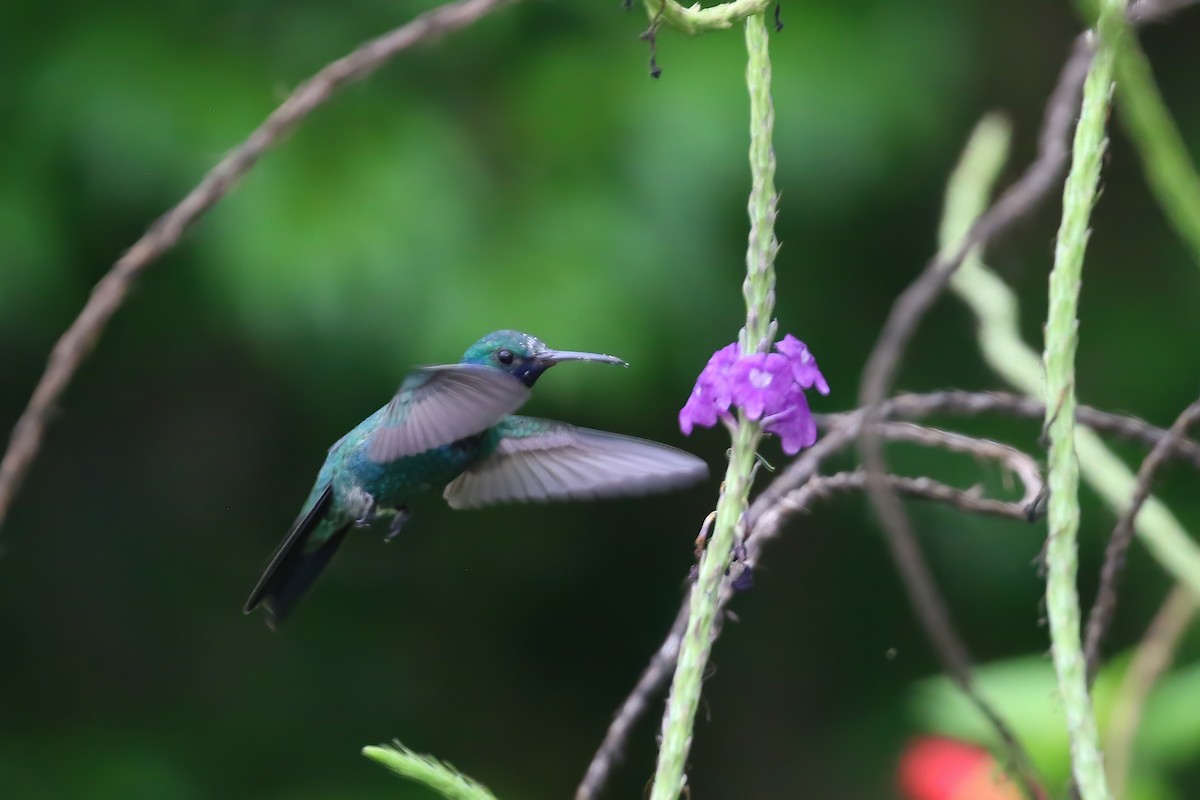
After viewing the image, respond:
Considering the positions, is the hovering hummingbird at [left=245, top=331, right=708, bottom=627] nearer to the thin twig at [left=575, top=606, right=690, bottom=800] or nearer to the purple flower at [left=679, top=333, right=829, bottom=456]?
the thin twig at [left=575, top=606, right=690, bottom=800]

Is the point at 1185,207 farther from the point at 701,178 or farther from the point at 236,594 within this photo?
the point at 236,594

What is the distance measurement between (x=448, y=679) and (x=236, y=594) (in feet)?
2.28

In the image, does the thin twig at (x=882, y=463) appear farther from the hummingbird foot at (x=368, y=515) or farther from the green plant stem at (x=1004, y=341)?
the hummingbird foot at (x=368, y=515)

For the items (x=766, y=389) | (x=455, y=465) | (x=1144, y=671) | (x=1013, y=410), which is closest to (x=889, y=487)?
(x=766, y=389)

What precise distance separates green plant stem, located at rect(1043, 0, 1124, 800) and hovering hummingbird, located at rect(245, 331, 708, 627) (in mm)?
558

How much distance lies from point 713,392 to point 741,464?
6cm

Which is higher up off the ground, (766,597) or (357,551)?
(766,597)

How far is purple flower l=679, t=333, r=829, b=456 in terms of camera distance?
98 centimetres

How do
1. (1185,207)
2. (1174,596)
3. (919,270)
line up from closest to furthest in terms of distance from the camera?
(1185,207) → (1174,596) → (919,270)

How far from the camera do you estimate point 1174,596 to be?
1.59m

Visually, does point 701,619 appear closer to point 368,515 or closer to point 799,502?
point 799,502

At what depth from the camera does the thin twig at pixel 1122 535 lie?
121cm

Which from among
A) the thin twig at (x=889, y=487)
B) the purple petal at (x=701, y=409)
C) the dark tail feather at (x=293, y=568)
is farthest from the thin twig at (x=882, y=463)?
the dark tail feather at (x=293, y=568)

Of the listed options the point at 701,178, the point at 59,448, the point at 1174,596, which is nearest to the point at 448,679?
the point at 59,448
